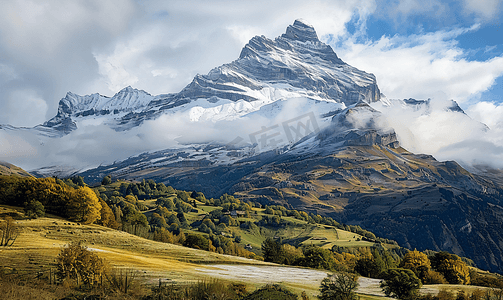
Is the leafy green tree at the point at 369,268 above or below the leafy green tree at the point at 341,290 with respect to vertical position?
below

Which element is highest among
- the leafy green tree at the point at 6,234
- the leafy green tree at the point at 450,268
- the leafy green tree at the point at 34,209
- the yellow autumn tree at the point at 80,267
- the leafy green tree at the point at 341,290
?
the leafy green tree at the point at 34,209

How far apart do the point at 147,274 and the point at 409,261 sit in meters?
66.1

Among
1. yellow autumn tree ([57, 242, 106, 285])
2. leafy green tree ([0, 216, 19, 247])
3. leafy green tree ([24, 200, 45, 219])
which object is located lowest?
yellow autumn tree ([57, 242, 106, 285])

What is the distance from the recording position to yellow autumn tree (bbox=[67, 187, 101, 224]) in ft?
316

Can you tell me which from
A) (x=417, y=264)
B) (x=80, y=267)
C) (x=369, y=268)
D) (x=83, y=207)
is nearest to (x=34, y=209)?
(x=83, y=207)

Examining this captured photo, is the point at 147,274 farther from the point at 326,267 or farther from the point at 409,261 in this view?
the point at 409,261

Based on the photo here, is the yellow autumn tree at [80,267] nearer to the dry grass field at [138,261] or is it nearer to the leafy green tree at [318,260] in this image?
the dry grass field at [138,261]

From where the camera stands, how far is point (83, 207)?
3853 inches

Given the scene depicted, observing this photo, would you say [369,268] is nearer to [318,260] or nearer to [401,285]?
[318,260]

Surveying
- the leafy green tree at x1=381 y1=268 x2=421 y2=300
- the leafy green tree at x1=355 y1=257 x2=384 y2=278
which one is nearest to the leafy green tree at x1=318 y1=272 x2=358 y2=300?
the leafy green tree at x1=381 y1=268 x2=421 y2=300

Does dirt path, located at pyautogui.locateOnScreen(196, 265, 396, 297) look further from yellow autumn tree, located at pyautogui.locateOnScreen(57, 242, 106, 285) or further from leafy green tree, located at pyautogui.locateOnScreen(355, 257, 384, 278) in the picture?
leafy green tree, located at pyautogui.locateOnScreen(355, 257, 384, 278)

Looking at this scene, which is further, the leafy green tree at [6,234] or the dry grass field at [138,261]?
the leafy green tree at [6,234]

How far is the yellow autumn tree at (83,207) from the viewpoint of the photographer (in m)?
96.4

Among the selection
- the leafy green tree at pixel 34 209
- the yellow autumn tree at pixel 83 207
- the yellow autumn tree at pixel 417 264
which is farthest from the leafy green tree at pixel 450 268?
the leafy green tree at pixel 34 209
